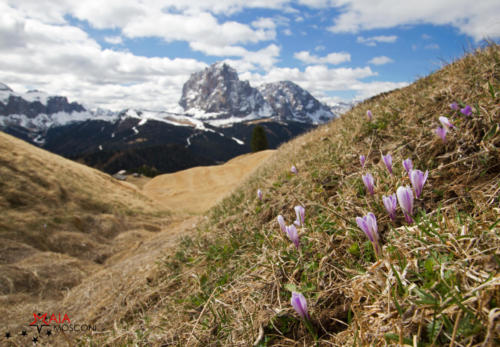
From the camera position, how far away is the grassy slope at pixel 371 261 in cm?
130

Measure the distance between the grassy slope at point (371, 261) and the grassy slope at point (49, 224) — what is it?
151 inches

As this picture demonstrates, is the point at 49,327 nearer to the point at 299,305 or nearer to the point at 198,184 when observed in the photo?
the point at 299,305

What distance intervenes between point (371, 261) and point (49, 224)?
405 inches

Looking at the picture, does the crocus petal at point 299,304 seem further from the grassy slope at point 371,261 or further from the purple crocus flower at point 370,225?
the purple crocus flower at point 370,225

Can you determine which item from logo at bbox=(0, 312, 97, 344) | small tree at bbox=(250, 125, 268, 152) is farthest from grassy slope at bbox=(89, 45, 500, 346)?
small tree at bbox=(250, 125, 268, 152)

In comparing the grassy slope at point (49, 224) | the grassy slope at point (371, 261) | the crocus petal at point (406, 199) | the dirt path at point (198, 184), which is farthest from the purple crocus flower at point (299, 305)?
the dirt path at point (198, 184)

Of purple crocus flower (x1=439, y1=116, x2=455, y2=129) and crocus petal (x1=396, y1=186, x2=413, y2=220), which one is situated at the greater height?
purple crocus flower (x1=439, y1=116, x2=455, y2=129)

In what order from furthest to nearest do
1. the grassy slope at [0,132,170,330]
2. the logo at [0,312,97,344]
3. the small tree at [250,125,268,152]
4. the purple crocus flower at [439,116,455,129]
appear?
the small tree at [250,125,268,152], the grassy slope at [0,132,170,330], the logo at [0,312,97,344], the purple crocus flower at [439,116,455,129]

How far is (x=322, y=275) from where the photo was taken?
A: 1949 mm

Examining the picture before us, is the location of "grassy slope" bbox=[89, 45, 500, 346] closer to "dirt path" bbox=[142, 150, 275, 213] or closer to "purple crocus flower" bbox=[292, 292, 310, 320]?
"purple crocus flower" bbox=[292, 292, 310, 320]

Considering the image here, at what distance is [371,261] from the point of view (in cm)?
189

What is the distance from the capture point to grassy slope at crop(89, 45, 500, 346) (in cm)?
130

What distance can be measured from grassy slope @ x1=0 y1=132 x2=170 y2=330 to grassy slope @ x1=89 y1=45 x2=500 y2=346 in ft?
12.6

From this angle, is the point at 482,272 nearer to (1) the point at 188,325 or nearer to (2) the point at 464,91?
(1) the point at 188,325
